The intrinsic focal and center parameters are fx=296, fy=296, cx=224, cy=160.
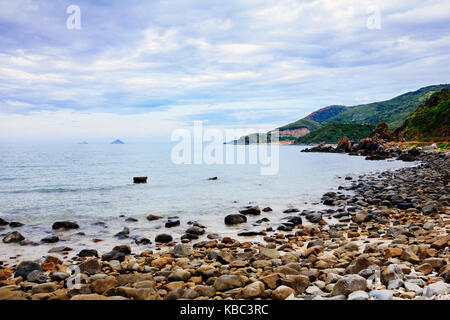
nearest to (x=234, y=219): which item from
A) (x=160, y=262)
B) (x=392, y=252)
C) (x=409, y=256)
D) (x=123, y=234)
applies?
(x=123, y=234)

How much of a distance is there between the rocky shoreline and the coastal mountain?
9823 cm

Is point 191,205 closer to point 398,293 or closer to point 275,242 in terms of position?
point 275,242

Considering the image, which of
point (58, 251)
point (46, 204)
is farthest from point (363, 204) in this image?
point (46, 204)

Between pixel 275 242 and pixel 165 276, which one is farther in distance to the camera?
pixel 275 242

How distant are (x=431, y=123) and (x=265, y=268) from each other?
119 metres

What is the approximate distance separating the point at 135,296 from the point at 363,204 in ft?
54.9

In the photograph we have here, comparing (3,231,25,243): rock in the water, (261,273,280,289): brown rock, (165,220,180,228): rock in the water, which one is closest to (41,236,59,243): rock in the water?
(3,231,25,243): rock in the water

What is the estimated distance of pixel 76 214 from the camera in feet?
62.2

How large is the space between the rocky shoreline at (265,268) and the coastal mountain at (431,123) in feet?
322

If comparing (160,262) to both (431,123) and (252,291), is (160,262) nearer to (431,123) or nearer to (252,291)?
(252,291)

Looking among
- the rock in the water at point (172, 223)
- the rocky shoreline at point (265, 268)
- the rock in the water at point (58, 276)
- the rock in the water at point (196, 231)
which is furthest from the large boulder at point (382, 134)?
the rock in the water at point (58, 276)

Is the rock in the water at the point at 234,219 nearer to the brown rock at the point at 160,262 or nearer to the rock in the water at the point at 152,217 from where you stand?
the rock in the water at the point at 152,217

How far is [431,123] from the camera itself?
10250cm
